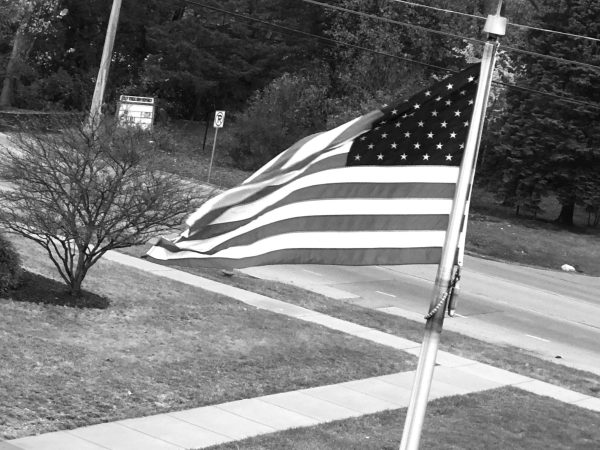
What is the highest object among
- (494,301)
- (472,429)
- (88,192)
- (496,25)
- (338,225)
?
(496,25)

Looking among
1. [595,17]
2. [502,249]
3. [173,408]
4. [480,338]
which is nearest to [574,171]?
[595,17]

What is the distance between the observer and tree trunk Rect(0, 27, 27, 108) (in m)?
44.8

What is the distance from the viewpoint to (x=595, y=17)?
111ft

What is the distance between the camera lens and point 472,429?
10.2 metres

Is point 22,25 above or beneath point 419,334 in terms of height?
above

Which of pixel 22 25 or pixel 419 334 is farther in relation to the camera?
pixel 22 25

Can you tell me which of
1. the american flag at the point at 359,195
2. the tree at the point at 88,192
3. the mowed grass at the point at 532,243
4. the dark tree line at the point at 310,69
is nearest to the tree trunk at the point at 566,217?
the dark tree line at the point at 310,69

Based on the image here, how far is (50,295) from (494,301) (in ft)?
31.6

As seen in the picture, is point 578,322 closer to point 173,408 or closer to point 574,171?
point 173,408

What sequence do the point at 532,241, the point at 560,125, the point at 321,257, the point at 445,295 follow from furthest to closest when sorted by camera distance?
1. the point at 560,125
2. the point at 532,241
3. the point at 321,257
4. the point at 445,295

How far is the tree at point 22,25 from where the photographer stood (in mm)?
36438

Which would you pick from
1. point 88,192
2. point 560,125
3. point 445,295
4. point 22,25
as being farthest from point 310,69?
point 445,295

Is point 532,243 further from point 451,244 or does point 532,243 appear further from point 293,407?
point 451,244

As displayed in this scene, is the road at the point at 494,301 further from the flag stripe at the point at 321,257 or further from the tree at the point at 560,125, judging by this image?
the tree at the point at 560,125
